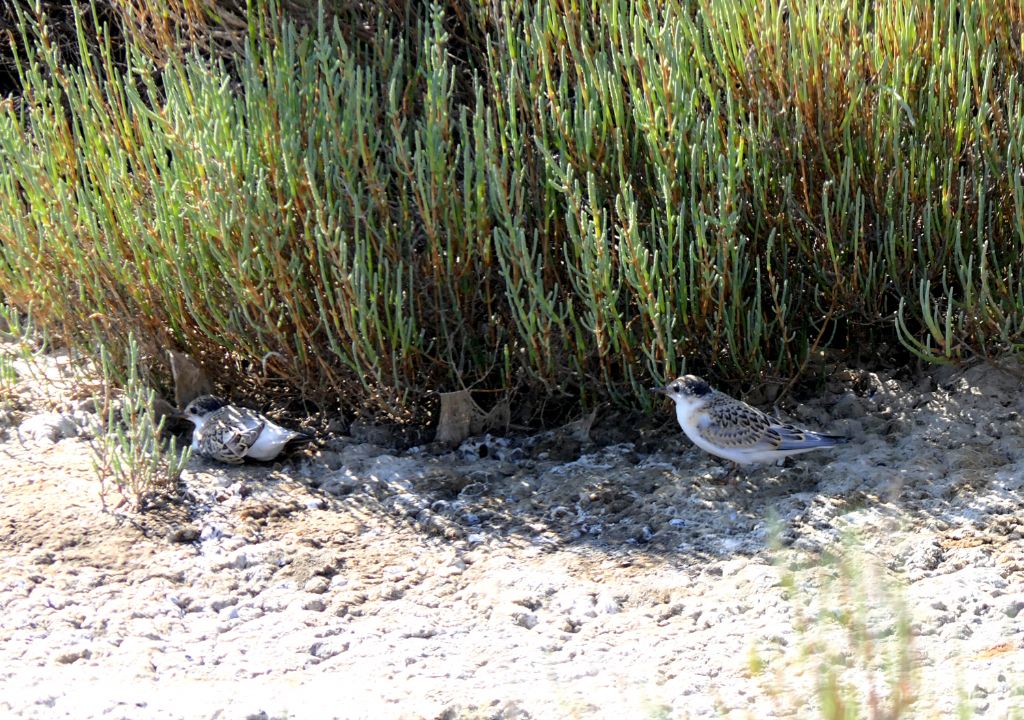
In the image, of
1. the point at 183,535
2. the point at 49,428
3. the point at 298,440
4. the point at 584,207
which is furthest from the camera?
the point at 49,428

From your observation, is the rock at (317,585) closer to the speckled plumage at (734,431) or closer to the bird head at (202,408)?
the bird head at (202,408)

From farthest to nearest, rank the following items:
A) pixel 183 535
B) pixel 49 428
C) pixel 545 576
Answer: pixel 49 428
pixel 183 535
pixel 545 576

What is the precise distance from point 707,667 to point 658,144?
6.10ft

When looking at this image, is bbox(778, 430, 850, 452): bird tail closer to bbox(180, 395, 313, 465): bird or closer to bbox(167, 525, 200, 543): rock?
bbox(180, 395, 313, 465): bird

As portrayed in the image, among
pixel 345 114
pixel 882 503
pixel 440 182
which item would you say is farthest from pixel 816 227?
pixel 345 114

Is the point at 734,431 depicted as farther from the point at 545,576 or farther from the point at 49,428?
the point at 49,428

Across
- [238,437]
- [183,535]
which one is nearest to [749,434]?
[238,437]

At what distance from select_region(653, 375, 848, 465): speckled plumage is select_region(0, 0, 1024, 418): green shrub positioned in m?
0.19

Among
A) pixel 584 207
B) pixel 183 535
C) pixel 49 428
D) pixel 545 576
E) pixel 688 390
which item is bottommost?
pixel 545 576

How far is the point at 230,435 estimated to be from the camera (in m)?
4.25

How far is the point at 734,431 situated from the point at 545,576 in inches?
33.5

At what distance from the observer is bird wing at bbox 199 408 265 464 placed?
425 centimetres

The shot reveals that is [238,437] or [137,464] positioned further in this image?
[238,437]

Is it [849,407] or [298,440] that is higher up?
[298,440]
